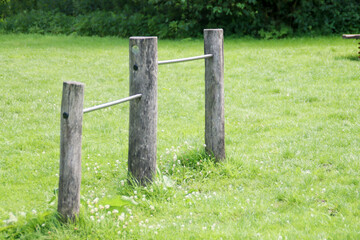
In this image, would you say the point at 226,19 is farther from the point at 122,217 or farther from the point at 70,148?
the point at 70,148

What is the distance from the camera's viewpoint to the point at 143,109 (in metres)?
4.18

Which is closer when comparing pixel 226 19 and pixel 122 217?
pixel 122 217

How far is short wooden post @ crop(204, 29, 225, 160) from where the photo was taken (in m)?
4.89

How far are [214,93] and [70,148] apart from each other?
2.01 m

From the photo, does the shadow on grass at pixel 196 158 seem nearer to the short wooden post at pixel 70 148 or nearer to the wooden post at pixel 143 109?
the wooden post at pixel 143 109

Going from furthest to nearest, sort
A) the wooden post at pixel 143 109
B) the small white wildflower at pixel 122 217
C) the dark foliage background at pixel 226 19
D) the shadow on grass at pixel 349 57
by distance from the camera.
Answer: the dark foliage background at pixel 226 19 < the shadow on grass at pixel 349 57 < the wooden post at pixel 143 109 < the small white wildflower at pixel 122 217

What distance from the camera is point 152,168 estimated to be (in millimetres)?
4328

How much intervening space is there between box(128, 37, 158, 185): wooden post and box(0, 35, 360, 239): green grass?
0.21 metres

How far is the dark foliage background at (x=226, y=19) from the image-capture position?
54.5 ft

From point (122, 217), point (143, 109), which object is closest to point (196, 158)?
point (143, 109)

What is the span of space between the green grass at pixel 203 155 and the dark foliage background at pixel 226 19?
17.6ft

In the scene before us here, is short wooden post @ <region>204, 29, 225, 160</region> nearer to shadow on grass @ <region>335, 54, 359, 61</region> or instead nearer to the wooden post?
the wooden post

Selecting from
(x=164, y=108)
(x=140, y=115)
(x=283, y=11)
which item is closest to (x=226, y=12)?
(x=283, y=11)

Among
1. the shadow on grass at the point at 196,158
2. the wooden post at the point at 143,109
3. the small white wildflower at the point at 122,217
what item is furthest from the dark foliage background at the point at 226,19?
the small white wildflower at the point at 122,217
